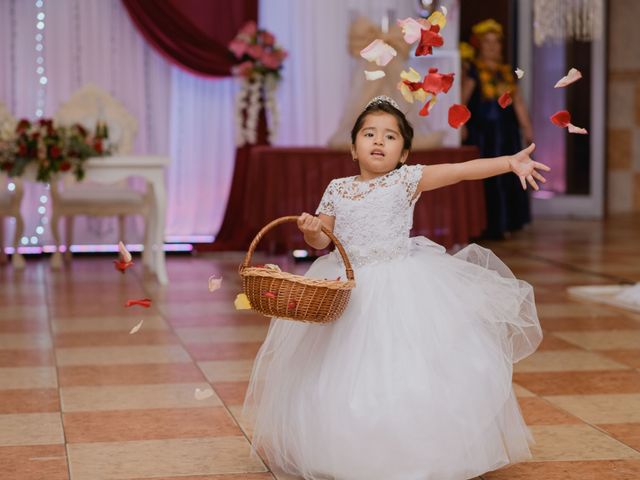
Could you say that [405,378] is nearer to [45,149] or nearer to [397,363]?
[397,363]

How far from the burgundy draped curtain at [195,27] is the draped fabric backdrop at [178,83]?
0.08 m

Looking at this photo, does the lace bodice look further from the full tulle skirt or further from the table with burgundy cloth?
the table with burgundy cloth

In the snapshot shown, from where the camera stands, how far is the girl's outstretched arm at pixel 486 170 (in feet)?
10.00

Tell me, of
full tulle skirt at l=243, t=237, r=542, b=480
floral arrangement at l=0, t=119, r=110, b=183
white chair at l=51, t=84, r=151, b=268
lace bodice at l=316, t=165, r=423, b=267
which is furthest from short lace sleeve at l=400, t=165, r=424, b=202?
white chair at l=51, t=84, r=151, b=268

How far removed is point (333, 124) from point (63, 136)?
2.93 m

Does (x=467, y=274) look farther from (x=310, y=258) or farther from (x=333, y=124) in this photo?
(x=333, y=124)

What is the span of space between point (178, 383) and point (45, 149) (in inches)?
138

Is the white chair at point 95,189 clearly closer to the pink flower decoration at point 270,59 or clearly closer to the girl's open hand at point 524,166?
the pink flower decoration at point 270,59

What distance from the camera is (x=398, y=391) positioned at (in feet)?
10.0

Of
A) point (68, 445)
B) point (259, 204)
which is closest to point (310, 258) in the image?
point (259, 204)

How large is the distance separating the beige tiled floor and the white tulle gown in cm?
18

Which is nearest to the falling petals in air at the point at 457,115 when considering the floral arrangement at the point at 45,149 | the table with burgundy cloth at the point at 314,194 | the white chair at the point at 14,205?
the floral arrangement at the point at 45,149

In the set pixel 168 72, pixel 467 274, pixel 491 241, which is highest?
pixel 168 72

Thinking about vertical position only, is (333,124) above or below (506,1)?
below
